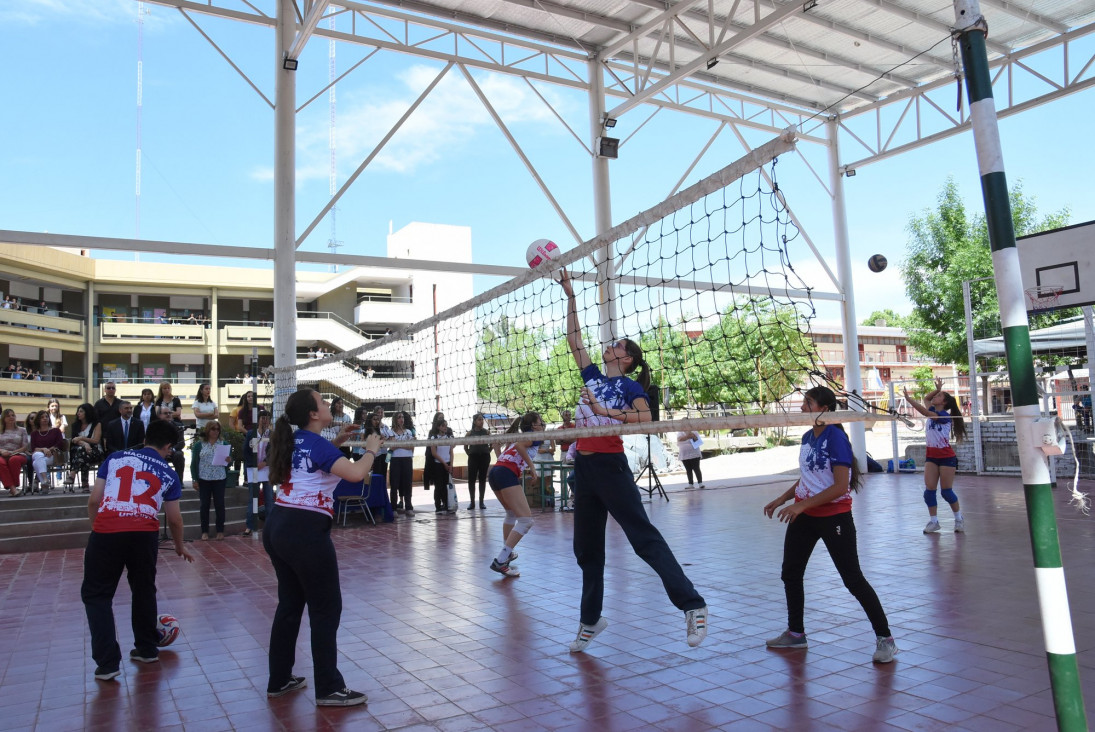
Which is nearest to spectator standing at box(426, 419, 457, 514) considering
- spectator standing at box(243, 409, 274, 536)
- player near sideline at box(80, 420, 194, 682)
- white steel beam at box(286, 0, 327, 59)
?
spectator standing at box(243, 409, 274, 536)

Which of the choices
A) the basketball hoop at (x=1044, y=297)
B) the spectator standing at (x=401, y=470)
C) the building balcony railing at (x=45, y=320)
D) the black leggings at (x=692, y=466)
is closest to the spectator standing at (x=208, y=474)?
the spectator standing at (x=401, y=470)

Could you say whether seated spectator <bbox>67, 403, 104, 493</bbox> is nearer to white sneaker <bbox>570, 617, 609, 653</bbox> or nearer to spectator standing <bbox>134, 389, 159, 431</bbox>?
spectator standing <bbox>134, 389, 159, 431</bbox>

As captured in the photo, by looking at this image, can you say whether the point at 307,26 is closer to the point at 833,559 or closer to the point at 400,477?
the point at 400,477

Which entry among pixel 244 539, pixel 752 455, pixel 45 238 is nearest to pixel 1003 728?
pixel 244 539

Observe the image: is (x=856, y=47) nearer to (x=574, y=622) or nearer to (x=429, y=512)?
(x=429, y=512)

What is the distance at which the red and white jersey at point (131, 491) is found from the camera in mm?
4680

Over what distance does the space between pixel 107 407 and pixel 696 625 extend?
32.6ft

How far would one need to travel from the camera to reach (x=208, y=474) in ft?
33.6

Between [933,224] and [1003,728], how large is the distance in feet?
88.9

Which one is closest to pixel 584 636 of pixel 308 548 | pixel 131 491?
pixel 308 548

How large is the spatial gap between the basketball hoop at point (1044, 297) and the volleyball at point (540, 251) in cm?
1057

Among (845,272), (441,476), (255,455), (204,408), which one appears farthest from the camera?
(845,272)

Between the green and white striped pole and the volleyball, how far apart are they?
3.78 m

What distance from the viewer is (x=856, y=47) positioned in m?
14.4
